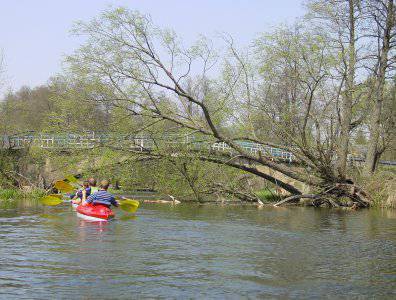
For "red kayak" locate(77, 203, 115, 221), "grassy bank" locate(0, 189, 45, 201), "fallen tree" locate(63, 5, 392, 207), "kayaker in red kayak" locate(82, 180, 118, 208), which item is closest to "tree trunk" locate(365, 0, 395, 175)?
"fallen tree" locate(63, 5, 392, 207)

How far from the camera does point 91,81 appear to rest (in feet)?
73.8

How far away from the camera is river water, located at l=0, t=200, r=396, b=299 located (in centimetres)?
804

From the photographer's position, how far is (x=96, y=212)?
1638 cm

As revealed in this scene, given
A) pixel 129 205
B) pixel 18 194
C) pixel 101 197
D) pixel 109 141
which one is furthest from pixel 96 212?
pixel 18 194

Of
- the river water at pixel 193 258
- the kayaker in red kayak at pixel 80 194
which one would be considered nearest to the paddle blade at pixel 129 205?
the river water at pixel 193 258

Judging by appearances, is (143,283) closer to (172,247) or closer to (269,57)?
(172,247)

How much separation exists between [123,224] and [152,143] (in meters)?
8.27

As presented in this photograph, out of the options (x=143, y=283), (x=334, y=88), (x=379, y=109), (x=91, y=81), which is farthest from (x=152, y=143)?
(x=143, y=283)

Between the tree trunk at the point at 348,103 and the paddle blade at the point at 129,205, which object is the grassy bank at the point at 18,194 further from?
the tree trunk at the point at 348,103

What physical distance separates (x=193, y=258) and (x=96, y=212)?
6459mm

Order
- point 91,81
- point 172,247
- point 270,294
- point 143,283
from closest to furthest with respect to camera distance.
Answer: point 270,294, point 143,283, point 172,247, point 91,81

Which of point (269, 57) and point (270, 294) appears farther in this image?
point (269, 57)

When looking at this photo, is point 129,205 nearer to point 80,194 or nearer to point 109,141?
point 80,194

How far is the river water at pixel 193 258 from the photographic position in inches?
316
